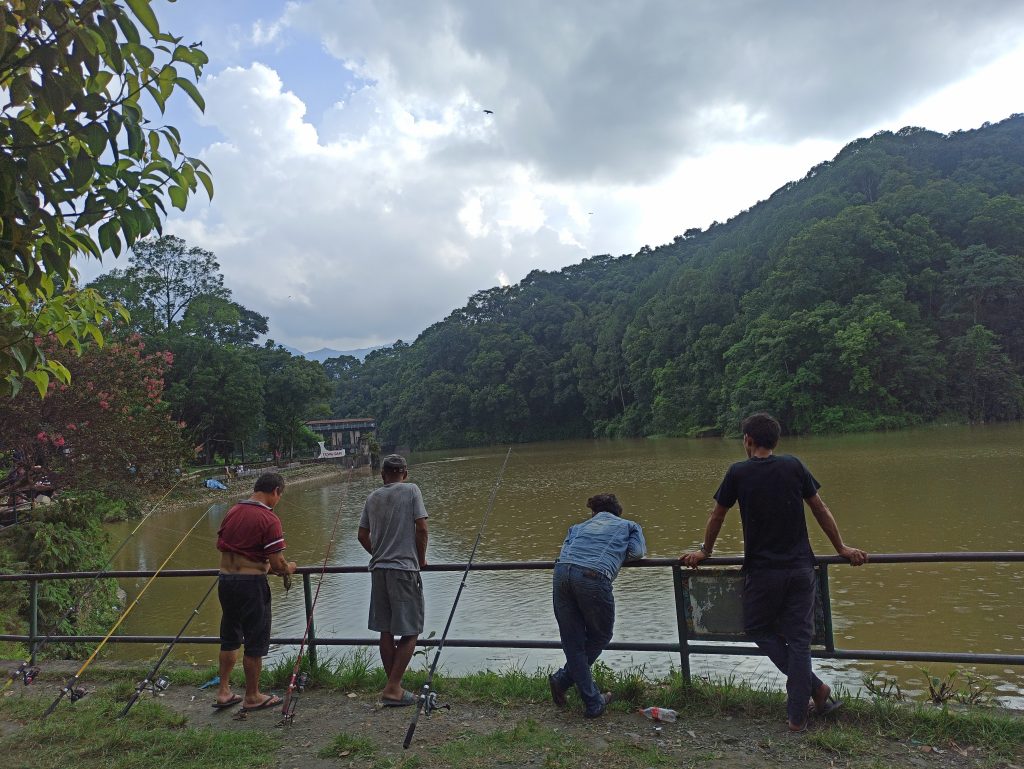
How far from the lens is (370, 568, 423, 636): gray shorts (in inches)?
155

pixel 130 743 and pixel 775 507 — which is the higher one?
pixel 775 507

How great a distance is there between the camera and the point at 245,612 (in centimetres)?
400

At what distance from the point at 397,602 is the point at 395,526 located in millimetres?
453

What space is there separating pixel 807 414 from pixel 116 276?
160 ft

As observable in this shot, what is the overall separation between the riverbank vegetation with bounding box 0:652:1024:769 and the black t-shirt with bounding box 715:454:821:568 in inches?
33.3

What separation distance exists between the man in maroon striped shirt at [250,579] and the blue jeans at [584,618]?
5.67 ft

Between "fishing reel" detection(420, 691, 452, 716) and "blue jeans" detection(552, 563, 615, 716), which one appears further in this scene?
"fishing reel" detection(420, 691, 452, 716)

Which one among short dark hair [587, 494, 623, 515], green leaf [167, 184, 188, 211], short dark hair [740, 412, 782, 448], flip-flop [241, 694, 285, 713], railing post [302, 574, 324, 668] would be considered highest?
green leaf [167, 184, 188, 211]

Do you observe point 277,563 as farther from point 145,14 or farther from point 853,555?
point 853,555

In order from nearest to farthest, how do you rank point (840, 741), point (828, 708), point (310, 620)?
point (840, 741), point (828, 708), point (310, 620)

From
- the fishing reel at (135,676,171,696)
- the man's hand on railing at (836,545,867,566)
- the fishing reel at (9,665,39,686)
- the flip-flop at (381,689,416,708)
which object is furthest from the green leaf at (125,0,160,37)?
the fishing reel at (9,665,39,686)

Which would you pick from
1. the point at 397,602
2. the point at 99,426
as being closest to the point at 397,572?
the point at 397,602

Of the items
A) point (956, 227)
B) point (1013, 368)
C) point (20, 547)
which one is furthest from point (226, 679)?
point (956, 227)

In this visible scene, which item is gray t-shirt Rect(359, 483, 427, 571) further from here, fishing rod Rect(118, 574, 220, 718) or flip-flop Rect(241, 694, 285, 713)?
flip-flop Rect(241, 694, 285, 713)
